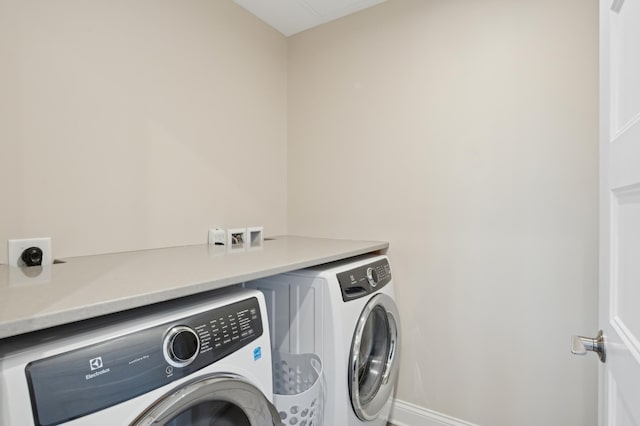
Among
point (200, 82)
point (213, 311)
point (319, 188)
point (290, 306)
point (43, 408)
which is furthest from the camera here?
point (319, 188)

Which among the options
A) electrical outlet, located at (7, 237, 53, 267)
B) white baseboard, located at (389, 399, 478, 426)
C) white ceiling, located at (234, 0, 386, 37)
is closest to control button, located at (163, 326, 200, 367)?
electrical outlet, located at (7, 237, 53, 267)

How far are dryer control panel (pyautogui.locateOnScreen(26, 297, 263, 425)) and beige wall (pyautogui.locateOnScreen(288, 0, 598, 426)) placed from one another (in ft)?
3.95

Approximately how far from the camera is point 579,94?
1430 mm

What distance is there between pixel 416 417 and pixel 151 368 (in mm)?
1591

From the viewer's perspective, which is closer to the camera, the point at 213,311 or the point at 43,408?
the point at 43,408

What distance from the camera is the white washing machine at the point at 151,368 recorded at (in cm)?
60

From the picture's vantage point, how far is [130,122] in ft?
4.86

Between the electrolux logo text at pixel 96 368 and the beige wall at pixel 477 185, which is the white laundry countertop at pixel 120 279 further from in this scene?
the beige wall at pixel 477 185

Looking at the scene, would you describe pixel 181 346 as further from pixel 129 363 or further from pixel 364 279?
pixel 364 279

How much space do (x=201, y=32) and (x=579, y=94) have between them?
181 centimetres

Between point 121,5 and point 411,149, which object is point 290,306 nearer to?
point 411,149

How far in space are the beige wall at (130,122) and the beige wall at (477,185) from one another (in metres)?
0.56

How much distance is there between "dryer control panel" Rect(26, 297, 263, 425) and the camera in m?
0.61

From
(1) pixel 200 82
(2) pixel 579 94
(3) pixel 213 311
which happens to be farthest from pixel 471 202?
(1) pixel 200 82
